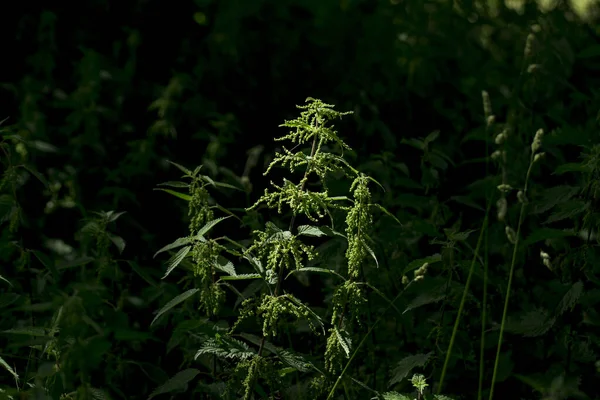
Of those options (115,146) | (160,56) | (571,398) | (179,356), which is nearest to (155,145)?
(115,146)

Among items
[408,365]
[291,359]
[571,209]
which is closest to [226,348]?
[291,359]

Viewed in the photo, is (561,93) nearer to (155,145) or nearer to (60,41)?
(155,145)

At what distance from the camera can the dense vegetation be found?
2260 mm

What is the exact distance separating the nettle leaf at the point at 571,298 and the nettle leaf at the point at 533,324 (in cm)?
6

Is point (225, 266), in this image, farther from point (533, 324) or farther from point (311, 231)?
point (533, 324)

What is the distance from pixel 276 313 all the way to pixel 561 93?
10.8 feet

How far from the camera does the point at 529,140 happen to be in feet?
12.4

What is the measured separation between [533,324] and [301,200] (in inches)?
38.2

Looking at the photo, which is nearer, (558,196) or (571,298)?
(571,298)

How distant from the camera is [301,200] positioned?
215 cm

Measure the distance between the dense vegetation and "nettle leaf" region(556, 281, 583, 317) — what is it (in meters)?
0.01

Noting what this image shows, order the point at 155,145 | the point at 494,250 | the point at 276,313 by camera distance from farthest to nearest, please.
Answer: the point at 155,145 → the point at 494,250 → the point at 276,313

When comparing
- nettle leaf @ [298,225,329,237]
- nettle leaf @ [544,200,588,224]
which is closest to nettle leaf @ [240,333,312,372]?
nettle leaf @ [298,225,329,237]

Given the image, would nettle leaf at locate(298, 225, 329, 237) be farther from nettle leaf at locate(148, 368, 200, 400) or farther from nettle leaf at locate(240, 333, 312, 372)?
nettle leaf at locate(148, 368, 200, 400)
